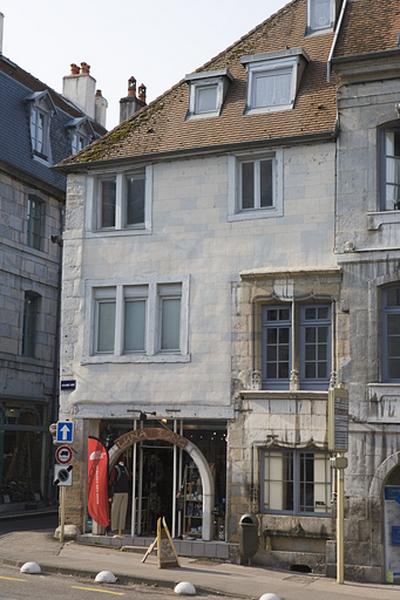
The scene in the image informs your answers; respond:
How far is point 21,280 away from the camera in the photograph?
2855 centimetres

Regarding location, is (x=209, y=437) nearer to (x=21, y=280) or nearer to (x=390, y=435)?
(x=390, y=435)

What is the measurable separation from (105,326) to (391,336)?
6612mm

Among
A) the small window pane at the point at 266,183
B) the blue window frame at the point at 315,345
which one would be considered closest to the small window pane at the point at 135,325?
the small window pane at the point at 266,183

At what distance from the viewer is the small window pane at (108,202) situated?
70.2 ft

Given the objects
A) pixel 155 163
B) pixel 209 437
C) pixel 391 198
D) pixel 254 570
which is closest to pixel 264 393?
pixel 209 437

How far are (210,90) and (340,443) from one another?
9.19 metres

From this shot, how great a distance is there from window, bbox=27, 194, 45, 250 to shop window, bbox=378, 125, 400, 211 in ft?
45.9

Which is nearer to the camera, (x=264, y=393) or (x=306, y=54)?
(x=264, y=393)

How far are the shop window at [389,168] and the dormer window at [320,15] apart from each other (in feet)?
15.0

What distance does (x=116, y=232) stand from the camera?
68.7 feet

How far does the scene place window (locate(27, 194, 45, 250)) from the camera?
95.6 feet

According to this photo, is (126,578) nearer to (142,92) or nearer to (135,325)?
(135,325)

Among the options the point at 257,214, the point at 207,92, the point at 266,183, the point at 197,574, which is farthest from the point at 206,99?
the point at 197,574

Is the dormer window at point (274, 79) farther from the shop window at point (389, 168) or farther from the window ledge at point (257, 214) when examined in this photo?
the shop window at point (389, 168)
